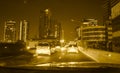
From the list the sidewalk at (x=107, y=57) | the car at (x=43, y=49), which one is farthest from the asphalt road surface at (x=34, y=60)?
the car at (x=43, y=49)

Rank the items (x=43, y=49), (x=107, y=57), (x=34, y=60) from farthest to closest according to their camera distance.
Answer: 1. (x=43, y=49)
2. (x=107, y=57)
3. (x=34, y=60)

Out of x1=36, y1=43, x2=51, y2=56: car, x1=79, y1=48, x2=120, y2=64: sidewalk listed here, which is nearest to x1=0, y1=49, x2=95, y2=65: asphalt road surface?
x1=79, y1=48, x2=120, y2=64: sidewalk

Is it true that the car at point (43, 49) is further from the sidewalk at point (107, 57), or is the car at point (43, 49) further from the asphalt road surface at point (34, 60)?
the sidewalk at point (107, 57)

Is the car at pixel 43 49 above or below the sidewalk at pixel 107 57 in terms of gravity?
above

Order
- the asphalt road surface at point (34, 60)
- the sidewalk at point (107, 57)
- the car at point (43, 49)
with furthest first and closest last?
the car at point (43, 49) < the sidewalk at point (107, 57) < the asphalt road surface at point (34, 60)

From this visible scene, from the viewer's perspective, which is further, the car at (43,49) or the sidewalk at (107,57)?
the car at (43,49)

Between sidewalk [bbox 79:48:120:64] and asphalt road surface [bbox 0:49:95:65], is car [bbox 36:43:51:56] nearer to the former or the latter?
asphalt road surface [bbox 0:49:95:65]

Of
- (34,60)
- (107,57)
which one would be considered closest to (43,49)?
(107,57)

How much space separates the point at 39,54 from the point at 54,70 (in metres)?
38.9

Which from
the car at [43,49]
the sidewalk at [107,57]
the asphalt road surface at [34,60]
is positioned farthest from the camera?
the car at [43,49]

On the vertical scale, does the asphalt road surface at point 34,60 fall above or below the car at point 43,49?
below

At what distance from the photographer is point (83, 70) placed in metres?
10.8

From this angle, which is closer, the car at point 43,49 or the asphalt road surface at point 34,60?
the asphalt road surface at point 34,60

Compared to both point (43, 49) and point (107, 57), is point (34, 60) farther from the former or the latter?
point (43, 49)
